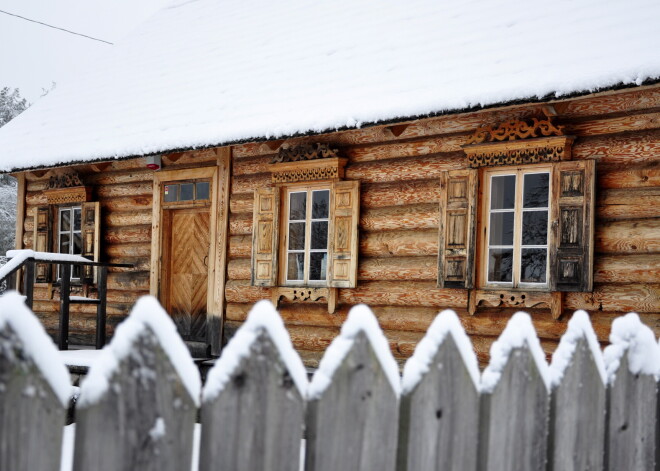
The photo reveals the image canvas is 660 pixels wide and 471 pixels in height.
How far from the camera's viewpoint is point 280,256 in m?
8.99

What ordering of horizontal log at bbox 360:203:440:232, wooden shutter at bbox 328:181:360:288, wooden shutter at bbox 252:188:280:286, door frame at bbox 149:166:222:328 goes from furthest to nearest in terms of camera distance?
door frame at bbox 149:166:222:328 < wooden shutter at bbox 252:188:280:286 < wooden shutter at bbox 328:181:360:288 < horizontal log at bbox 360:203:440:232

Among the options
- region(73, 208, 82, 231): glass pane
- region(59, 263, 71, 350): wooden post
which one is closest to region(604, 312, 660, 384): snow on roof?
region(59, 263, 71, 350): wooden post

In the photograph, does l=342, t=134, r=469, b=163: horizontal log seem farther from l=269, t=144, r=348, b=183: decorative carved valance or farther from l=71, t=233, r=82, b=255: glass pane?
l=71, t=233, r=82, b=255: glass pane

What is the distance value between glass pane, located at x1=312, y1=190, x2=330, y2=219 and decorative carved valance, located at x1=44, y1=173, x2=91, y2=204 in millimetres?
4389

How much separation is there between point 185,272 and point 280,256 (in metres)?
2.28

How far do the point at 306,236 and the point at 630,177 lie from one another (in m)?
3.79

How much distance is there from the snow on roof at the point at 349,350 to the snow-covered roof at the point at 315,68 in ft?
17.0

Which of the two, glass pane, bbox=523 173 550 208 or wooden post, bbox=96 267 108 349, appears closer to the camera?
glass pane, bbox=523 173 550 208

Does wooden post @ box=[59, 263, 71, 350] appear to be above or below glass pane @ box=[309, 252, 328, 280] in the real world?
below

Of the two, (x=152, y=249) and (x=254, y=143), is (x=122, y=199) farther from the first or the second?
(x=254, y=143)

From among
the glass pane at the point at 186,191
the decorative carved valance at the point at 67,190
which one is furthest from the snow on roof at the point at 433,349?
the decorative carved valance at the point at 67,190

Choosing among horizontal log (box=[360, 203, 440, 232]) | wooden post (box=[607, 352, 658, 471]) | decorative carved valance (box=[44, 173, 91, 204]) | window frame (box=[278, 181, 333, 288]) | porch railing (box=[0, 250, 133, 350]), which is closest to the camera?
wooden post (box=[607, 352, 658, 471])

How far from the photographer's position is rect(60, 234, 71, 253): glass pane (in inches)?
462

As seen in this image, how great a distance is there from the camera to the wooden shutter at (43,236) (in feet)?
38.7
